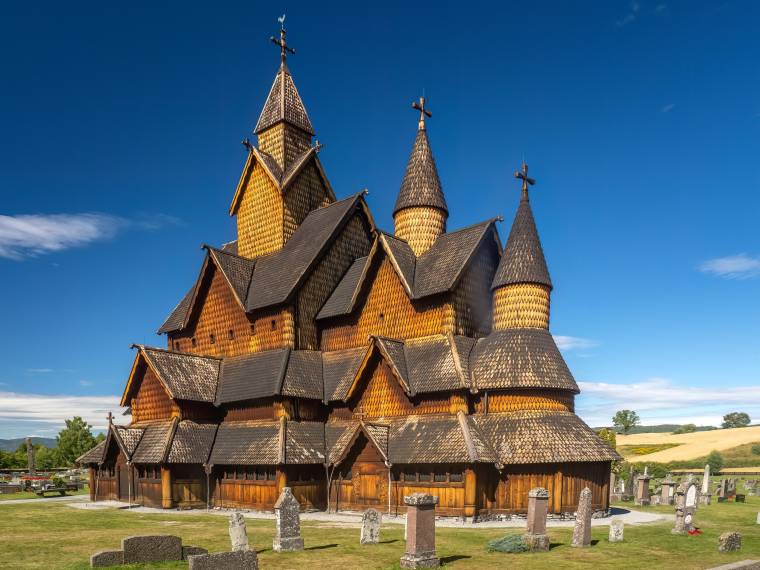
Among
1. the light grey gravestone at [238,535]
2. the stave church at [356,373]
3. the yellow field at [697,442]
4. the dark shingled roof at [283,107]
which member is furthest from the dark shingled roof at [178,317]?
the yellow field at [697,442]

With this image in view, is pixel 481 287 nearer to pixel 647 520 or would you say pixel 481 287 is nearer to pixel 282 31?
pixel 647 520

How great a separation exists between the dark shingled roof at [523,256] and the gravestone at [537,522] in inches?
512

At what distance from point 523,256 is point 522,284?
132cm

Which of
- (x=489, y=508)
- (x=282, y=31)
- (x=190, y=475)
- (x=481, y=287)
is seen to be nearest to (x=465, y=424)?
(x=489, y=508)

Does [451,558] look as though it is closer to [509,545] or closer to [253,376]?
[509,545]

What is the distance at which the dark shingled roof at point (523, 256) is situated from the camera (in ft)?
98.5

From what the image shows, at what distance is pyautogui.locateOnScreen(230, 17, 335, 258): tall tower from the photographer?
38.2 meters

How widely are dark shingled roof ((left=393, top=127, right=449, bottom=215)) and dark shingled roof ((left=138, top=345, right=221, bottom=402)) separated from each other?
516 inches

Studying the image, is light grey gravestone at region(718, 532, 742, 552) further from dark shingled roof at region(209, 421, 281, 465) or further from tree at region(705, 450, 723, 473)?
tree at region(705, 450, 723, 473)

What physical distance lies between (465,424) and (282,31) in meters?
28.5

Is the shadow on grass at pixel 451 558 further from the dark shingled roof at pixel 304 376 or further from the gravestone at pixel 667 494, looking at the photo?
the gravestone at pixel 667 494

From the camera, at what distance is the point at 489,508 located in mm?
26312

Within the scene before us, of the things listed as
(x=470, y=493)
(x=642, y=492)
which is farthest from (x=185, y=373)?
(x=642, y=492)

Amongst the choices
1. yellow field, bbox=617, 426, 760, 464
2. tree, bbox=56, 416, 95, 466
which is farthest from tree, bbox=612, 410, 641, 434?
tree, bbox=56, 416, 95, 466
